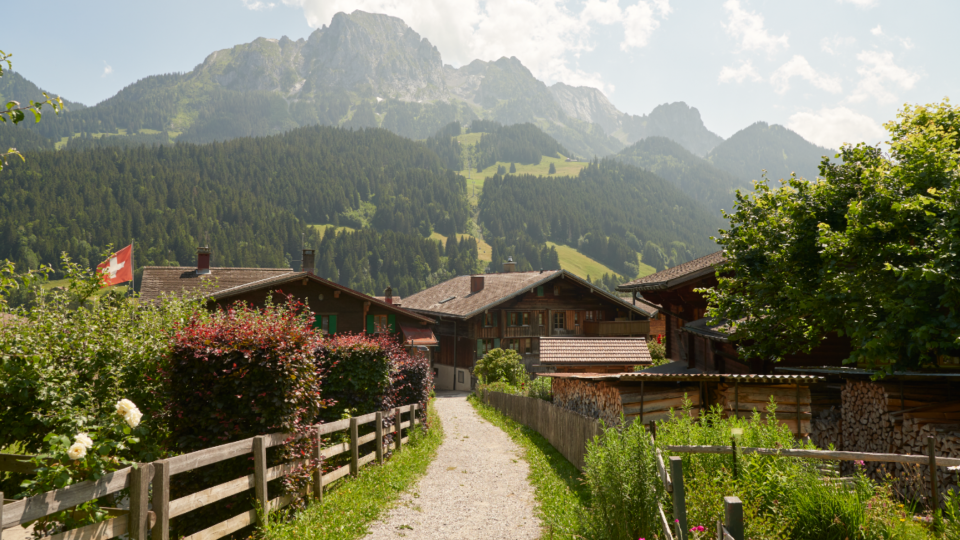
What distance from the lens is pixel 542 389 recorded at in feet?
76.6

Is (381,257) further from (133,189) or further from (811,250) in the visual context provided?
(811,250)

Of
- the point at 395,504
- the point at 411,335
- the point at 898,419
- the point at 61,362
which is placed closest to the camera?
Answer: the point at 61,362

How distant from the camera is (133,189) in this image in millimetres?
144000

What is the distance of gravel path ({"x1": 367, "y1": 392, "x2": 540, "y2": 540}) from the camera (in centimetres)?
902

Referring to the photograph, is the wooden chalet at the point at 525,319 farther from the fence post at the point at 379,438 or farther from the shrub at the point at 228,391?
the shrub at the point at 228,391

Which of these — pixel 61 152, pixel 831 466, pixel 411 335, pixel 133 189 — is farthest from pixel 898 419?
pixel 61 152

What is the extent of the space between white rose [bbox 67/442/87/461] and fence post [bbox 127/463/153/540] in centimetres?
78

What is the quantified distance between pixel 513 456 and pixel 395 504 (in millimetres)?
6815

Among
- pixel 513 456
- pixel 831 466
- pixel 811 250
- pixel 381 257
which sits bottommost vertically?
pixel 513 456

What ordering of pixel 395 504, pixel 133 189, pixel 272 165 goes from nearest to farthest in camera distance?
pixel 395 504 → pixel 133 189 → pixel 272 165

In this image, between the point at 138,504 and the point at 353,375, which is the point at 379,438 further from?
the point at 138,504

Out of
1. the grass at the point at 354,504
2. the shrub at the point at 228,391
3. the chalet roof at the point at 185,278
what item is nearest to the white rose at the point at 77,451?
the shrub at the point at 228,391

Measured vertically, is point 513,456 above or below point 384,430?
below

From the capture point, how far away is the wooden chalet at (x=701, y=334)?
17.0m
